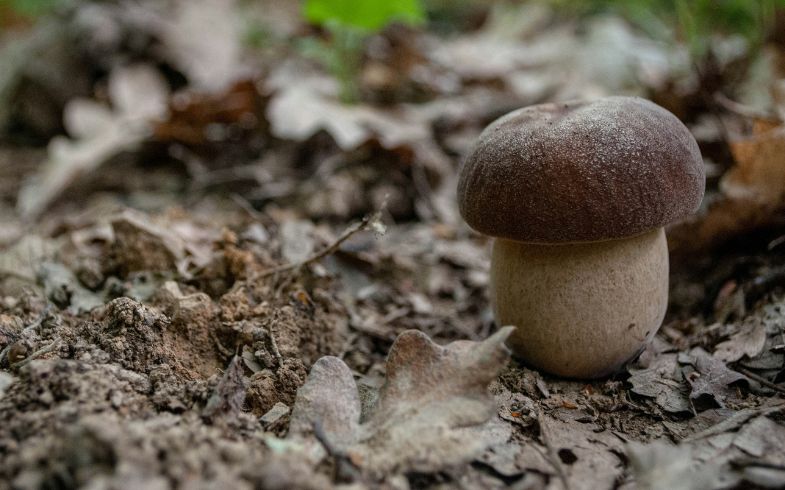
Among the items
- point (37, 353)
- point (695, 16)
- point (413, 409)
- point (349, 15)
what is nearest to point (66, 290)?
point (37, 353)

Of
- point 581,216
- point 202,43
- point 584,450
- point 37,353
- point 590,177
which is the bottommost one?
point 584,450

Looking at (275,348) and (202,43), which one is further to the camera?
(202,43)

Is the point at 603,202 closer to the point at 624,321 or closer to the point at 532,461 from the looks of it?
the point at 624,321

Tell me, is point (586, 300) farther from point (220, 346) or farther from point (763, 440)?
point (220, 346)

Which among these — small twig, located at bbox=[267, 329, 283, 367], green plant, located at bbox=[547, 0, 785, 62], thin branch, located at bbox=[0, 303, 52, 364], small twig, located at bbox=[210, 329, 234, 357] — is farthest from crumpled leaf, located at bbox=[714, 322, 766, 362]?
green plant, located at bbox=[547, 0, 785, 62]

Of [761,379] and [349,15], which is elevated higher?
[349,15]

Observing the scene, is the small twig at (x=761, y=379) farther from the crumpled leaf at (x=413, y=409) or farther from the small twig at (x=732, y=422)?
the crumpled leaf at (x=413, y=409)

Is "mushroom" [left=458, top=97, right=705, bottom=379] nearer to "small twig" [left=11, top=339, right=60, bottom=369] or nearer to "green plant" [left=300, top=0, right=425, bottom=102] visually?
"small twig" [left=11, top=339, right=60, bottom=369]

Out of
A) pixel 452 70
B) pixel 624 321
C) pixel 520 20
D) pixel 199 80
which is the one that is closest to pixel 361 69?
pixel 452 70
